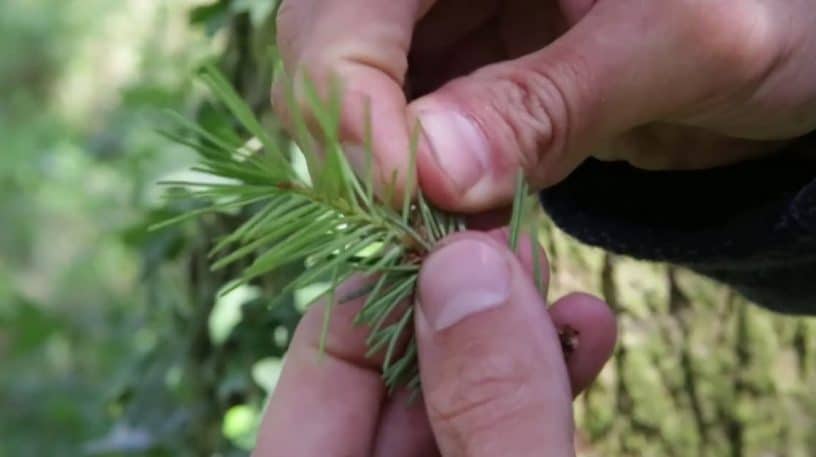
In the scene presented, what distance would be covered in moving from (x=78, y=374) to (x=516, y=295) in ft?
7.31

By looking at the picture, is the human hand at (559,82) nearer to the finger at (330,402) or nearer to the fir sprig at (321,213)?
the fir sprig at (321,213)

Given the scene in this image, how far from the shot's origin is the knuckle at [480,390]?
649 mm

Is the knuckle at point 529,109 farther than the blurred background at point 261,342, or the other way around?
the blurred background at point 261,342

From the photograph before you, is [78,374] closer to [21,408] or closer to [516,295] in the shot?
[21,408]

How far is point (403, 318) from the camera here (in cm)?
69

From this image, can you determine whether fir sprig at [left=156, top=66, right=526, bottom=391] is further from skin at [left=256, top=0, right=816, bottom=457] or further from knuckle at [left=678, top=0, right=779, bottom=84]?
knuckle at [left=678, top=0, right=779, bottom=84]

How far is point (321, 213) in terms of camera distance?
0.64 meters

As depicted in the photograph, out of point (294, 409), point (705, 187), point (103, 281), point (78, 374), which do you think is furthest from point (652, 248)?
point (103, 281)

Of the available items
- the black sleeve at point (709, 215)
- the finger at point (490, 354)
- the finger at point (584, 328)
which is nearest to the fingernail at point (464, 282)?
the finger at point (490, 354)

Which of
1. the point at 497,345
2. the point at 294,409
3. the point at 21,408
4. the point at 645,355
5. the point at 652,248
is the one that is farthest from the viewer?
the point at 21,408

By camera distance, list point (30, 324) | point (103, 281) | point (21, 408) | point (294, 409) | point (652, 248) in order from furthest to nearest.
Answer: point (103, 281), point (21, 408), point (30, 324), point (652, 248), point (294, 409)

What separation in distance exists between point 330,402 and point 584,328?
16 centimetres

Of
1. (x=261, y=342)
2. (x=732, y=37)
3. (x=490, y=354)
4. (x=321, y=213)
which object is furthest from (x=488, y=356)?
(x=261, y=342)

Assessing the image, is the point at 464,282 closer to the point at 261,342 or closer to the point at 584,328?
the point at 584,328
